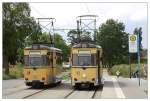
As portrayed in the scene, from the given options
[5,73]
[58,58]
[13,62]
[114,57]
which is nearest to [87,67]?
[58,58]

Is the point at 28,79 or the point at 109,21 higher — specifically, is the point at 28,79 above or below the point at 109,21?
below

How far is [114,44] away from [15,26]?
33.5 m

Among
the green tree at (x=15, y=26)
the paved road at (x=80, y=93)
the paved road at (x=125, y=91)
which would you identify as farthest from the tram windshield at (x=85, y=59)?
the green tree at (x=15, y=26)

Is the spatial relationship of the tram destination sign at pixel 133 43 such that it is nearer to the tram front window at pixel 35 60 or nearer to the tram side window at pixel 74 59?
the tram side window at pixel 74 59

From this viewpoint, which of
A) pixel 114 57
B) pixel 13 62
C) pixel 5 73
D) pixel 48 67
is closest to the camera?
pixel 48 67

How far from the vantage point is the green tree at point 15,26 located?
49.5 metres

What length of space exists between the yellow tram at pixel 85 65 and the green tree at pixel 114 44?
4332 cm

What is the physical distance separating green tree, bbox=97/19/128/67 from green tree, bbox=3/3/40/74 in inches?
990

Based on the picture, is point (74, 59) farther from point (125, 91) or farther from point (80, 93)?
point (125, 91)

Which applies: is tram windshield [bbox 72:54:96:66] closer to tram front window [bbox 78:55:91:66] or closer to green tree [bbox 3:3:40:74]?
tram front window [bbox 78:55:91:66]

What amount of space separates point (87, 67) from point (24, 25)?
21.4m

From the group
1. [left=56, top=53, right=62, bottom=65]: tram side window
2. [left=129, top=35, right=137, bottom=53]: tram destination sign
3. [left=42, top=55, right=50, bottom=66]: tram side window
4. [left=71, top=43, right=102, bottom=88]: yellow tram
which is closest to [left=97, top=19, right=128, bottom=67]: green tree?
[left=56, top=53, right=62, bottom=65]: tram side window

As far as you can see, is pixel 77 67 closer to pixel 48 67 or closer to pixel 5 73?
pixel 48 67

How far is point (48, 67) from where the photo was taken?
34.1m
